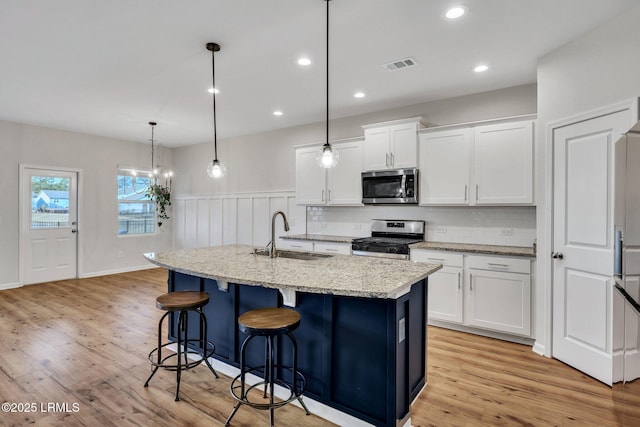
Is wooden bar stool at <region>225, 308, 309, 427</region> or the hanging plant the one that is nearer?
wooden bar stool at <region>225, 308, 309, 427</region>

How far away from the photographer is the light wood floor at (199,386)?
215 centimetres

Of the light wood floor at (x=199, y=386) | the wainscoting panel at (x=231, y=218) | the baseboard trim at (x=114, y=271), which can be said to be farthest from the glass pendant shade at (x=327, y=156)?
the baseboard trim at (x=114, y=271)

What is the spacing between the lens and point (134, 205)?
23.3ft

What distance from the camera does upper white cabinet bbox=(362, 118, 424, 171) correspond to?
4062 millimetres

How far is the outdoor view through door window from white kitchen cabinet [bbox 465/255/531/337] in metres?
6.66

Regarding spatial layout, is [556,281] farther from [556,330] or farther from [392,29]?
[392,29]

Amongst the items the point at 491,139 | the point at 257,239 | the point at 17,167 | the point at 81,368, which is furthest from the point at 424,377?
the point at 17,167

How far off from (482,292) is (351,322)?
201cm

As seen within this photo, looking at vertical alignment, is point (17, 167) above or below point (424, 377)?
above

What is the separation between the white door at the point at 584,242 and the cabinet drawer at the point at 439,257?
34.0 inches

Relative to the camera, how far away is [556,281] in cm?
297

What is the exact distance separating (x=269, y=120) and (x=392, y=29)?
3.04 meters

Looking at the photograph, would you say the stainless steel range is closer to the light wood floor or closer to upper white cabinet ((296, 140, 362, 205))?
upper white cabinet ((296, 140, 362, 205))

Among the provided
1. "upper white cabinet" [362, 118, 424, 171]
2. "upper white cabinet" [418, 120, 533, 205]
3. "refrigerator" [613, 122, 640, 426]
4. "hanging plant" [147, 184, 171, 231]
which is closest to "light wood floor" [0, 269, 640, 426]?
"refrigerator" [613, 122, 640, 426]
